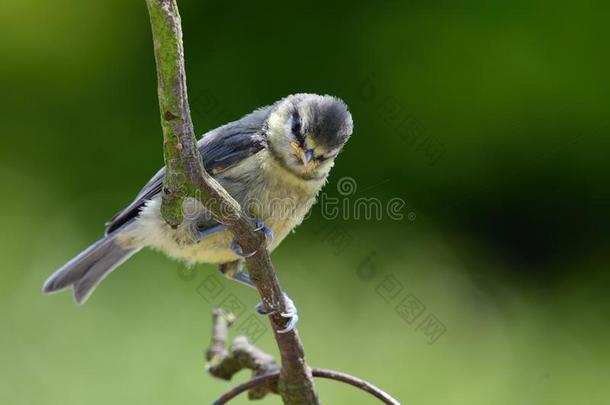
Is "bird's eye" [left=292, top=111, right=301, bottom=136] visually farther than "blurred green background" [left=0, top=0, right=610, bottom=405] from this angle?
No

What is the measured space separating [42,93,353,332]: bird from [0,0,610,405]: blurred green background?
15.8 inches

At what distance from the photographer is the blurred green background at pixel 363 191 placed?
2721 mm

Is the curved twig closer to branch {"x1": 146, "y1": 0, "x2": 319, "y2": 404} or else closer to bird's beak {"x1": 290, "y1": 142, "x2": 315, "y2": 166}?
branch {"x1": 146, "y1": 0, "x2": 319, "y2": 404}

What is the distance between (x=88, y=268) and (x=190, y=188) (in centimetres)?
137

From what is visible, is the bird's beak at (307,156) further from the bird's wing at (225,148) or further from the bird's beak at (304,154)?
the bird's wing at (225,148)

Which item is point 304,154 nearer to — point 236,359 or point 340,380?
point 236,359

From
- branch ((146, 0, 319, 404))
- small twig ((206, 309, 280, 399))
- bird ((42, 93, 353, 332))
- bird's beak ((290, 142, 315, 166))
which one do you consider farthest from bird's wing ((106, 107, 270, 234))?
branch ((146, 0, 319, 404))

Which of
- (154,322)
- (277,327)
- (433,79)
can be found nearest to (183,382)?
(154,322)

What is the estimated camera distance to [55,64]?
313 cm

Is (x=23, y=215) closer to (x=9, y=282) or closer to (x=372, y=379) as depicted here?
(x=9, y=282)

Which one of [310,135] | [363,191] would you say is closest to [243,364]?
[310,135]

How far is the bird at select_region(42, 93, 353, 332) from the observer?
2307 millimetres

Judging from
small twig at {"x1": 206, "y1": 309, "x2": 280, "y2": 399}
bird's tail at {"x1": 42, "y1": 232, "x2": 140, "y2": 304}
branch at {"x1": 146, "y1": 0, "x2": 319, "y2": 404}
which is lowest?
bird's tail at {"x1": 42, "y1": 232, "x2": 140, "y2": 304}

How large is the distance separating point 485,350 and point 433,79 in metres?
1.06
